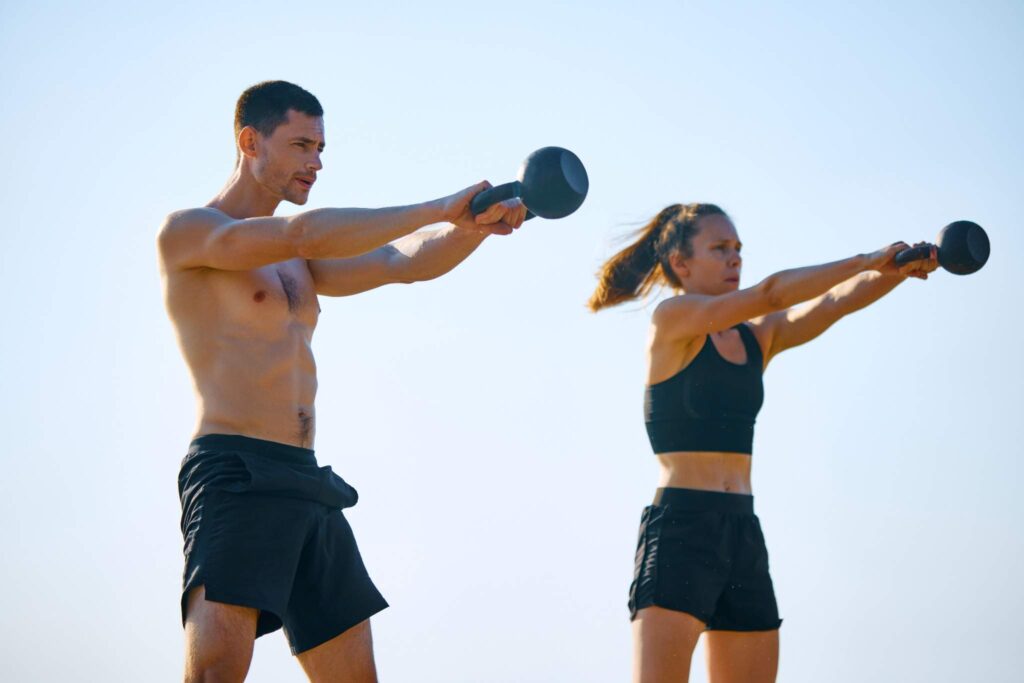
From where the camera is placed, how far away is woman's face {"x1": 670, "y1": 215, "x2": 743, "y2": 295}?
219 inches

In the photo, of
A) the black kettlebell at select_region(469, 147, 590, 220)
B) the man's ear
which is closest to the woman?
the black kettlebell at select_region(469, 147, 590, 220)

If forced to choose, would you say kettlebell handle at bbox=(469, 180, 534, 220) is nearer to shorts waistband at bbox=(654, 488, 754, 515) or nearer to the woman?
the woman

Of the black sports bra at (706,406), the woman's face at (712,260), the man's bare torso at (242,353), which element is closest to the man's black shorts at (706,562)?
the black sports bra at (706,406)

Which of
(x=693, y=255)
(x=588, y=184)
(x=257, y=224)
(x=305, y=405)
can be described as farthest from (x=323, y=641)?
(x=693, y=255)

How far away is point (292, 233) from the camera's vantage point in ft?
12.9

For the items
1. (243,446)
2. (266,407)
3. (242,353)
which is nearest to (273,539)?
(243,446)

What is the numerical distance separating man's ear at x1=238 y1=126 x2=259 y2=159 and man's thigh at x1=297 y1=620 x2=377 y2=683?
1.55 m

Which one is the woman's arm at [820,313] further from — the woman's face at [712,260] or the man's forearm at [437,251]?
the man's forearm at [437,251]

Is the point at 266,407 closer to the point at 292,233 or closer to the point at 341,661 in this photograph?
the point at 292,233

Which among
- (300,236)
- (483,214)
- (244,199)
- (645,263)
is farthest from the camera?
(645,263)

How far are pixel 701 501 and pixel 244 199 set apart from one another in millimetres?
1935

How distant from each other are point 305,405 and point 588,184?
1099 millimetres

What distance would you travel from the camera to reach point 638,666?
476 centimetres

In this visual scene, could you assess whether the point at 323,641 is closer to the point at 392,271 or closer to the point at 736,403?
the point at 392,271
